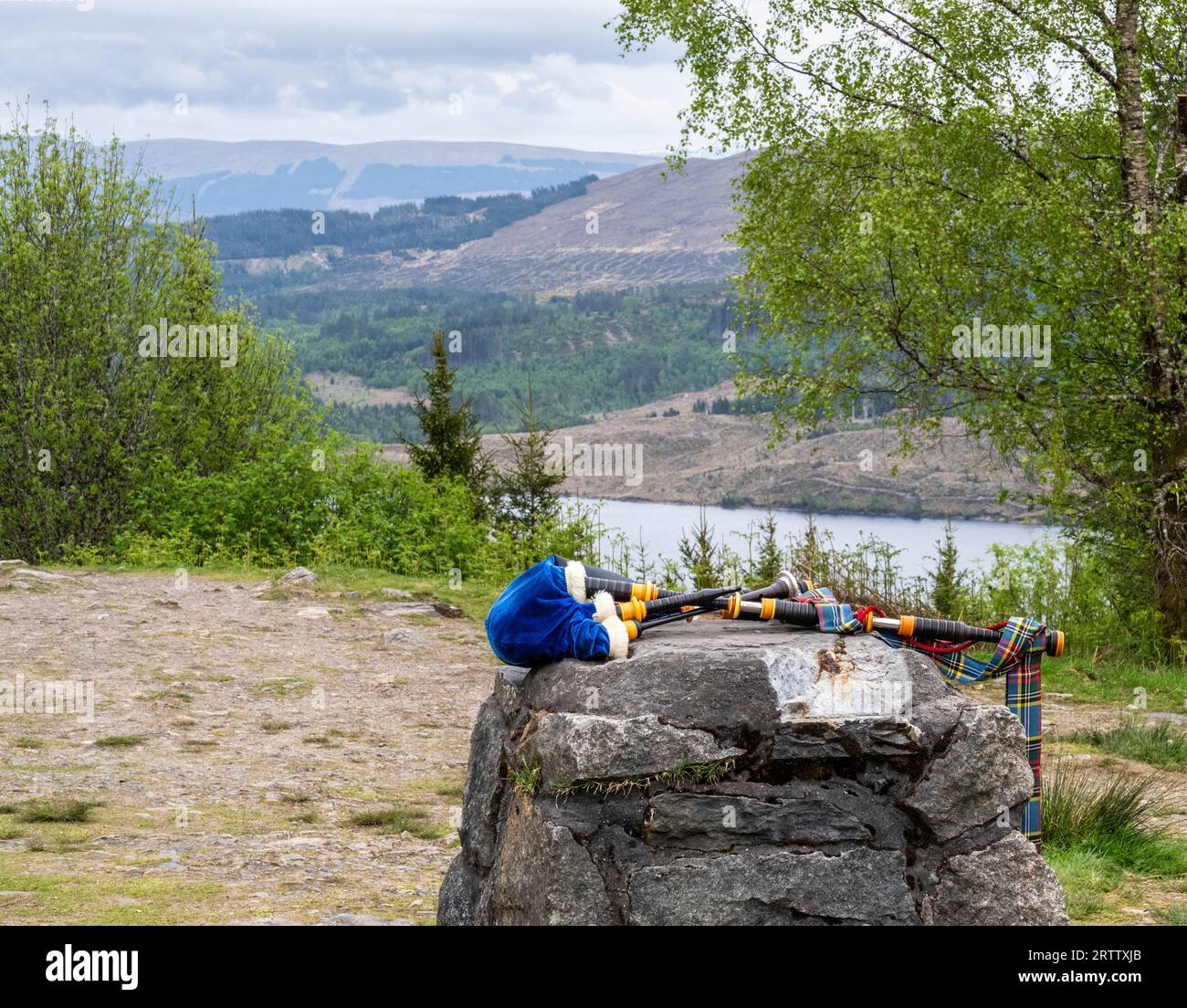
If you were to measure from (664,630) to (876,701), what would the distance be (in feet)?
3.51

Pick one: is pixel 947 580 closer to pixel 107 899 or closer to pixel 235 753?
pixel 235 753

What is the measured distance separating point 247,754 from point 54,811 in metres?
1.85

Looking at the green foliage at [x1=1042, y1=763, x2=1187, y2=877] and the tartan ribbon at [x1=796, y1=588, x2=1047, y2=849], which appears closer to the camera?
the tartan ribbon at [x1=796, y1=588, x2=1047, y2=849]

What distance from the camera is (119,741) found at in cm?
905

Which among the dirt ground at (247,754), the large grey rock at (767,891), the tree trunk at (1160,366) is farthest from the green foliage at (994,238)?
the large grey rock at (767,891)

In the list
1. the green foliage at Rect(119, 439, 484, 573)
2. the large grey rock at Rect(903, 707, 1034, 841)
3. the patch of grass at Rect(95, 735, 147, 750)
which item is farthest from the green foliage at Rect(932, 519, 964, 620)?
the large grey rock at Rect(903, 707, 1034, 841)

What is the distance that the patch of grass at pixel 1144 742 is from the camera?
30.5 feet

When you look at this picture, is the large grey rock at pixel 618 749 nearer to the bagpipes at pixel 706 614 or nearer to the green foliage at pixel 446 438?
the bagpipes at pixel 706 614

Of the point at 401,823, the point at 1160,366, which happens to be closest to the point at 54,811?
the point at 401,823

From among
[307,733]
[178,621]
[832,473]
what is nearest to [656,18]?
[178,621]

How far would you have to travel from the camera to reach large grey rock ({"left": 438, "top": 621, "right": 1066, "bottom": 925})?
4.41 metres

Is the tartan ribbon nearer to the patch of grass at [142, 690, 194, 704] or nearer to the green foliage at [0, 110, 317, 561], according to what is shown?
the patch of grass at [142, 690, 194, 704]

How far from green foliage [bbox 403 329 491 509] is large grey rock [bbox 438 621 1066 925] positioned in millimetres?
22352
